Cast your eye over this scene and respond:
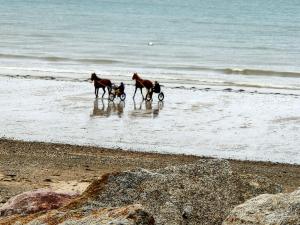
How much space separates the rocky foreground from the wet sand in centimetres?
709

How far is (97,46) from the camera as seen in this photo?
216ft

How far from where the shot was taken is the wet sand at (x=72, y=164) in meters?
14.5

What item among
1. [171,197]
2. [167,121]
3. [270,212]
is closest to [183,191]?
[171,197]

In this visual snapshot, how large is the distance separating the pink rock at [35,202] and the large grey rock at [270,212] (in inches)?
77.3

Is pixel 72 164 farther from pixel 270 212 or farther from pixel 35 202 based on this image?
pixel 270 212

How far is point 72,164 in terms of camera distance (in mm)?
16844

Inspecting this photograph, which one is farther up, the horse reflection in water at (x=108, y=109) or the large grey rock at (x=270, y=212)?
the large grey rock at (x=270, y=212)

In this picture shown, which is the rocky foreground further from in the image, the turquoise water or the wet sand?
the turquoise water

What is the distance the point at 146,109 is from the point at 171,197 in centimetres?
2259

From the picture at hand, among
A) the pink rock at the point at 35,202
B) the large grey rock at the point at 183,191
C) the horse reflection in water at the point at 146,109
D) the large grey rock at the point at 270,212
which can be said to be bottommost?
the horse reflection in water at the point at 146,109

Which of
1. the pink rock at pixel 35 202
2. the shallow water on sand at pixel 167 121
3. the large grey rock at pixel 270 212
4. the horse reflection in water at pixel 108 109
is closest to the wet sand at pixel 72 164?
the shallow water on sand at pixel 167 121

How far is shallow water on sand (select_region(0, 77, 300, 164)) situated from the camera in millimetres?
21250

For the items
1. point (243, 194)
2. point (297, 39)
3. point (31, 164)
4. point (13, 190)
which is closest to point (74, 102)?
point (31, 164)

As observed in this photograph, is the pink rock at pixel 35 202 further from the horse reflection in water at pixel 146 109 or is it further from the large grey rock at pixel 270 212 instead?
the horse reflection in water at pixel 146 109
